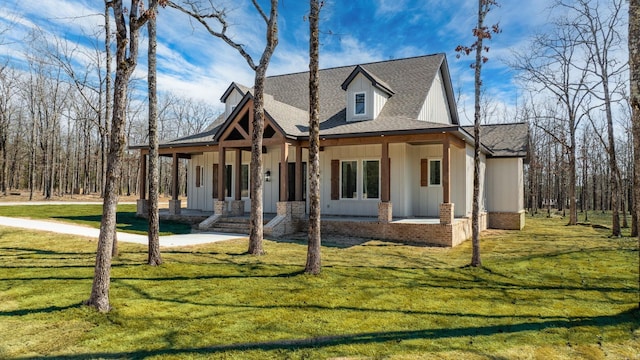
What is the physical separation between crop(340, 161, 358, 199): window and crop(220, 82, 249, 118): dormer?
7.48 meters

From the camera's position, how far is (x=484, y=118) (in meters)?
39.5

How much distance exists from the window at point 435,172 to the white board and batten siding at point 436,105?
233 centimetres

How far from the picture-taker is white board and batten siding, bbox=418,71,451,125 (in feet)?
57.7

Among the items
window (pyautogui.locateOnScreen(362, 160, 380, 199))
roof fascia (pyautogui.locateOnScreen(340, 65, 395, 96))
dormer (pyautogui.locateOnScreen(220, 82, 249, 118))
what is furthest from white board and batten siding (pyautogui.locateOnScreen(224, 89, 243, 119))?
window (pyautogui.locateOnScreen(362, 160, 380, 199))

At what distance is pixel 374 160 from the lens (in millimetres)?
15523

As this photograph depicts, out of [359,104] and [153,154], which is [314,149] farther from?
[359,104]

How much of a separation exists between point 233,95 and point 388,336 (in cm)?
1751

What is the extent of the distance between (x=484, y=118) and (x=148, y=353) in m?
41.0

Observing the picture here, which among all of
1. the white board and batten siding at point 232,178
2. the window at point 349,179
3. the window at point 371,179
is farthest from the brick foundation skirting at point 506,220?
the white board and batten siding at point 232,178

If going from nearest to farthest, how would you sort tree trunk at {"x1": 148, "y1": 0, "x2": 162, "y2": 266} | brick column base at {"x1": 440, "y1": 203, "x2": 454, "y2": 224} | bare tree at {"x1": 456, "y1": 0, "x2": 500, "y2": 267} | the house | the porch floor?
tree trunk at {"x1": 148, "y1": 0, "x2": 162, "y2": 266} < bare tree at {"x1": 456, "y1": 0, "x2": 500, "y2": 267} < brick column base at {"x1": 440, "y1": 203, "x2": 454, "y2": 224} < the porch floor < the house

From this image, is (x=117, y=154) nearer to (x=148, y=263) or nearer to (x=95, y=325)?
(x=95, y=325)

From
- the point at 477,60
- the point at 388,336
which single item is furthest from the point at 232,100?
the point at 388,336

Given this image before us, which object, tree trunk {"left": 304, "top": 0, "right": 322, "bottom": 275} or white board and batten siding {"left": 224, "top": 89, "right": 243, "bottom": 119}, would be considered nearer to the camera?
tree trunk {"left": 304, "top": 0, "right": 322, "bottom": 275}

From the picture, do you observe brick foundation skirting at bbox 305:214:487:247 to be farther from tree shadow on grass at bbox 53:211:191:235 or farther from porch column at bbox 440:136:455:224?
tree shadow on grass at bbox 53:211:191:235
